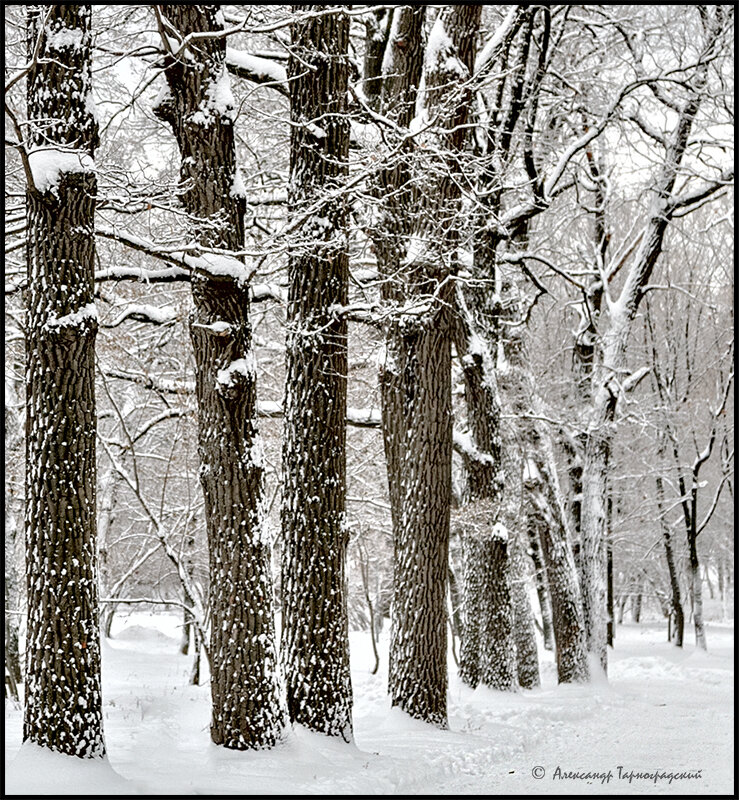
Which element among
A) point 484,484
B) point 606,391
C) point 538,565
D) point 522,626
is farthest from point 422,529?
point 538,565

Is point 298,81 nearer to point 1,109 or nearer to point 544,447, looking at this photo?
point 1,109

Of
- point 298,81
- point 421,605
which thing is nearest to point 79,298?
point 298,81

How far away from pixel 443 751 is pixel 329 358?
3785 millimetres

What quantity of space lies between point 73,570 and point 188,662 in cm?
1959

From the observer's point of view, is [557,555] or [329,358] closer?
[329,358]

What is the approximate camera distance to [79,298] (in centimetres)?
629

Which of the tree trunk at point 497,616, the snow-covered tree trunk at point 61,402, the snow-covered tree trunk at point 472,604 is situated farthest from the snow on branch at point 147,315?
the tree trunk at point 497,616

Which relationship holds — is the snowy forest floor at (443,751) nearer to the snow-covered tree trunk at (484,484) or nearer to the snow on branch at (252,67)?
the snow-covered tree trunk at (484,484)

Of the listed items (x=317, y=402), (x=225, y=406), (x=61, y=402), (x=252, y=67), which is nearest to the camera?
(x=61, y=402)

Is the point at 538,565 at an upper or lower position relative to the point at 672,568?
upper

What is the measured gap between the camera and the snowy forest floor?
627 cm

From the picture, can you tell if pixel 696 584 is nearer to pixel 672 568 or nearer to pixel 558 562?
pixel 672 568

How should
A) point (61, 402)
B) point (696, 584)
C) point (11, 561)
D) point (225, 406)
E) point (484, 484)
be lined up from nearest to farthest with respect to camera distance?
point (61, 402), point (225, 406), point (484, 484), point (11, 561), point (696, 584)

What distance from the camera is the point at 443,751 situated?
8258 mm
